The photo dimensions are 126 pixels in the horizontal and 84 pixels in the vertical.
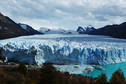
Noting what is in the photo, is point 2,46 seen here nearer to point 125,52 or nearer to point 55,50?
point 55,50

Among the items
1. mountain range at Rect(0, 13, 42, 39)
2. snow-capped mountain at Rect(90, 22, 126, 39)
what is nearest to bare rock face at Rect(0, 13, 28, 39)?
mountain range at Rect(0, 13, 42, 39)

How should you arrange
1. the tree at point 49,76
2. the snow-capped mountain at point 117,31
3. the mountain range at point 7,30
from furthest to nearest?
1. the snow-capped mountain at point 117,31
2. the mountain range at point 7,30
3. the tree at point 49,76

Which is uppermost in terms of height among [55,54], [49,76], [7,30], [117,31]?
[7,30]

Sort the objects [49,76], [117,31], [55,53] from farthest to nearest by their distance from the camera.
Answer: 1. [117,31]
2. [55,53]
3. [49,76]

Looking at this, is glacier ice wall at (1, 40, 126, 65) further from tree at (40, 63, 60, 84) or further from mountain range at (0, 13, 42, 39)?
mountain range at (0, 13, 42, 39)

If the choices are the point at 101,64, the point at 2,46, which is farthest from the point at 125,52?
the point at 2,46

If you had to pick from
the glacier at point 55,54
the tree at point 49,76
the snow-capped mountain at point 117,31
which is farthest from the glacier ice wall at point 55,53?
the snow-capped mountain at point 117,31

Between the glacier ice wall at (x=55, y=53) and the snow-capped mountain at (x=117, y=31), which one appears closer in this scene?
the glacier ice wall at (x=55, y=53)

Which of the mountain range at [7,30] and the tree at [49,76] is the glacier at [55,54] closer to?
the tree at [49,76]

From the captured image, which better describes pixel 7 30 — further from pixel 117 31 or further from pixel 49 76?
pixel 49 76

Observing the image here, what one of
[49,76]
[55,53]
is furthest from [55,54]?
[49,76]

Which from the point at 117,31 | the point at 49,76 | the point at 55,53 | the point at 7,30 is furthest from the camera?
the point at 117,31
